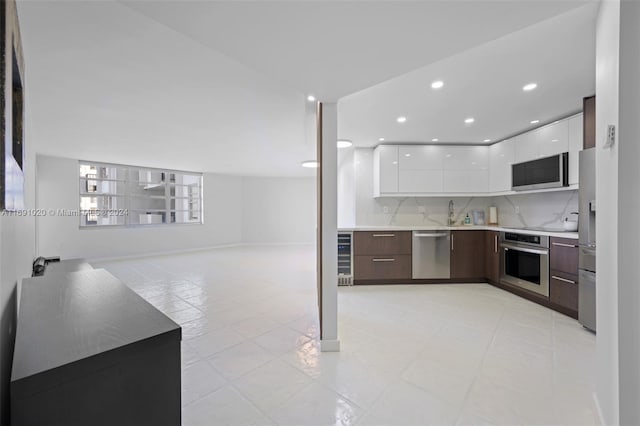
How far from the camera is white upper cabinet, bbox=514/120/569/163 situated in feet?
11.1

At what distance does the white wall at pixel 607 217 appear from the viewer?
1.25 metres

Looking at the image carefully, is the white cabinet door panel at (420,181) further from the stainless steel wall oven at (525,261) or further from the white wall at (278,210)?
the white wall at (278,210)

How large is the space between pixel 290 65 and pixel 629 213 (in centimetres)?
196

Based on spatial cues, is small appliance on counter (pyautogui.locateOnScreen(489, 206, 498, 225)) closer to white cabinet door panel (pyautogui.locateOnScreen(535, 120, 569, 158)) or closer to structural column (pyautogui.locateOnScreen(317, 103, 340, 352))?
white cabinet door panel (pyautogui.locateOnScreen(535, 120, 569, 158))

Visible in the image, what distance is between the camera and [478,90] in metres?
2.66

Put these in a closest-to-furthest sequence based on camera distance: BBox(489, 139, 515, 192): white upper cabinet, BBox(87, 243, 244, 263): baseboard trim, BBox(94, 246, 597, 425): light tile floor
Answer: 1. BBox(94, 246, 597, 425): light tile floor
2. BBox(489, 139, 515, 192): white upper cabinet
3. BBox(87, 243, 244, 263): baseboard trim

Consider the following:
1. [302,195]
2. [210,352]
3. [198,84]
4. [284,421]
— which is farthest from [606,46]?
[302,195]

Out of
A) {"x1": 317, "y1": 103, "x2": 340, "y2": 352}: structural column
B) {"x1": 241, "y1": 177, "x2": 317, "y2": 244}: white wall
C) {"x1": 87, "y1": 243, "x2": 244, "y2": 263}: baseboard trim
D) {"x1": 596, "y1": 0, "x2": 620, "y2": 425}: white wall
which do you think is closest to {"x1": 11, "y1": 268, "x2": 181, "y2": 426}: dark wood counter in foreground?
{"x1": 317, "y1": 103, "x2": 340, "y2": 352}: structural column

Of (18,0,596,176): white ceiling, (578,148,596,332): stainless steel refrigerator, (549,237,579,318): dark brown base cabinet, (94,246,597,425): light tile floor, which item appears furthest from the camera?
(549,237,579,318): dark brown base cabinet

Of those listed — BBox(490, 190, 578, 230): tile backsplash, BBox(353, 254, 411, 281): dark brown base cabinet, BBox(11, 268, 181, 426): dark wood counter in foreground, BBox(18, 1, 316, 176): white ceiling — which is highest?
BBox(18, 1, 316, 176): white ceiling

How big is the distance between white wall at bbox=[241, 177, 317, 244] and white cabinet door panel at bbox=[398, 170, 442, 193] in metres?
5.27

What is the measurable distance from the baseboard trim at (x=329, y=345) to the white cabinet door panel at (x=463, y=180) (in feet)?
11.4

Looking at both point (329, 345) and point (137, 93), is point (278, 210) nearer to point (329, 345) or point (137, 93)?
point (137, 93)

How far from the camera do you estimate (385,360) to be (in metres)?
2.14
